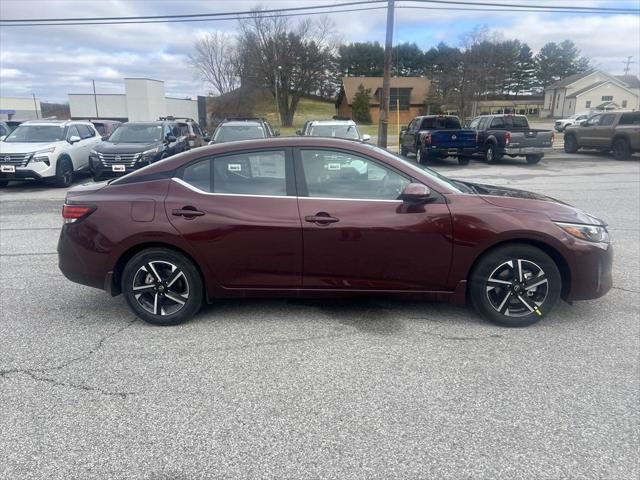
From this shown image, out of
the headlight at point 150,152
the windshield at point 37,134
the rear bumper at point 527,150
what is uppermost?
the windshield at point 37,134

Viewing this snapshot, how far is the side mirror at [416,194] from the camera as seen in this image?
12.8 feet

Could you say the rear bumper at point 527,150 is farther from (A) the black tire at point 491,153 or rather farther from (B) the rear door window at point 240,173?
(B) the rear door window at point 240,173

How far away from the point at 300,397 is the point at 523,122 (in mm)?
19082

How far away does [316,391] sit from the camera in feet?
10.5

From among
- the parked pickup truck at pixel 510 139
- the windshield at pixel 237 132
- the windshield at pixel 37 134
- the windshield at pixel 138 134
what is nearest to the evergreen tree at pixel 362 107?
the parked pickup truck at pixel 510 139

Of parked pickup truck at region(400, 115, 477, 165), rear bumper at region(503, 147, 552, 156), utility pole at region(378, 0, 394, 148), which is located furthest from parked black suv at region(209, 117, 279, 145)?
rear bumper at region(503, 147, 552, 156)

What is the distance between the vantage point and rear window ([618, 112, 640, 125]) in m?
19.5

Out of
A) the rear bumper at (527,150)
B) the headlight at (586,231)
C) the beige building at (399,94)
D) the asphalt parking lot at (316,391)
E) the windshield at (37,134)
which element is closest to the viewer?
the asphalt parking lot at (316,391)

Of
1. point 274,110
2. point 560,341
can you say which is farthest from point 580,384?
point 274,110

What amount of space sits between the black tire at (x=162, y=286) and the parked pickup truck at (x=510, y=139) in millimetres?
16493

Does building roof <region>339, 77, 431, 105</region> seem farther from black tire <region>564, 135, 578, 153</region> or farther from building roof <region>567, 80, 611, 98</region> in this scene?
black tire <region>564, 135, 578, 153</region>

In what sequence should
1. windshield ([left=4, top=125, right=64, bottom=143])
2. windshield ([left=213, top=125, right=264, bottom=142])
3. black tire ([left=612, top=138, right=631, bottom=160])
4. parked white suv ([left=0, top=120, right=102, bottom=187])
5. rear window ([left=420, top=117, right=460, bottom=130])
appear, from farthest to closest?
black tire ([left=612, top=138, right=631, bottom=160])
rear window ([left=420, top=117, right=460, bottom=130])
windshield ([left=213, top=125, right=264, bottom=142])
windshield ([left=4, top=125, right=64, bottom=143])
parked white suv ([left=0, top=120, right=102, bottom=187])

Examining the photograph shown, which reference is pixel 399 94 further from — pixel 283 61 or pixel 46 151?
pixel 46 151

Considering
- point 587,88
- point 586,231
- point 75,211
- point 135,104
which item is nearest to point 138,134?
point 75,211
